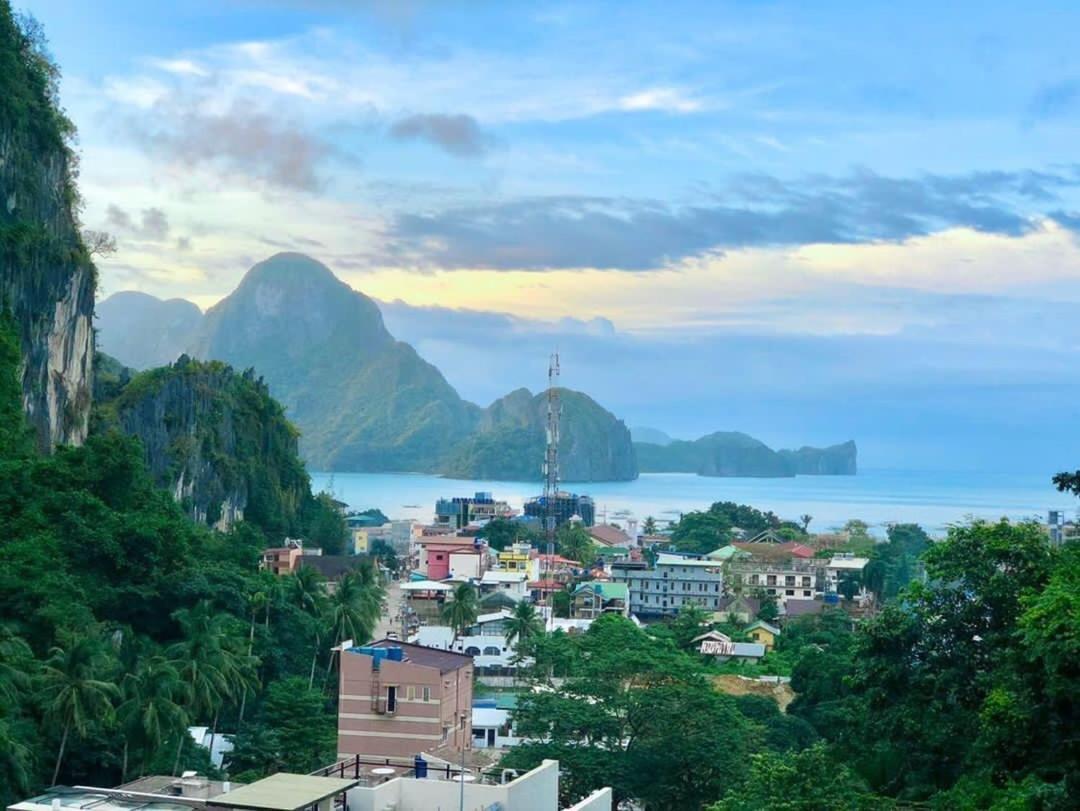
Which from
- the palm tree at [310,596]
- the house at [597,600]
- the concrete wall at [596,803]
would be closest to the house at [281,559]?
the house at [597,600]

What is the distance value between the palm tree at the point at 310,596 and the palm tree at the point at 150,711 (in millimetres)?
13215

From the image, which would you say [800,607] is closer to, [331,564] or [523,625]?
[523,625]

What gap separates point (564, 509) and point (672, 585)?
3760 cm

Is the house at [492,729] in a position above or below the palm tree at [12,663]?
below

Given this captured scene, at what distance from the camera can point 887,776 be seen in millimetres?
16484

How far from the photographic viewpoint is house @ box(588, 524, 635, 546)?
90250mm

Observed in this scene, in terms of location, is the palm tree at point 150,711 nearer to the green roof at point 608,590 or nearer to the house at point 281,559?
the house at point 281,559

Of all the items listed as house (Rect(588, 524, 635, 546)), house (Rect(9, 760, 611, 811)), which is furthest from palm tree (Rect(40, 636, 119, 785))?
house (Rect(588, 524, 635, 546))

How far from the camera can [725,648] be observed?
4581 cm

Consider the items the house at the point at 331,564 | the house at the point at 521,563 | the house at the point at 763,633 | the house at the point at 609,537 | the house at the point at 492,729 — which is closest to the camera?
the house at the point at 492,729

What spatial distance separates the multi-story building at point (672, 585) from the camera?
61812mm

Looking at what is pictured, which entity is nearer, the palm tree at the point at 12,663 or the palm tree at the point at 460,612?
the palm tree at the point at 12,663

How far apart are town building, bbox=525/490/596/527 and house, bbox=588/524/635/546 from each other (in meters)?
2.16

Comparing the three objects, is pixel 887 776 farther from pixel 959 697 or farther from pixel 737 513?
pixel 737 513
